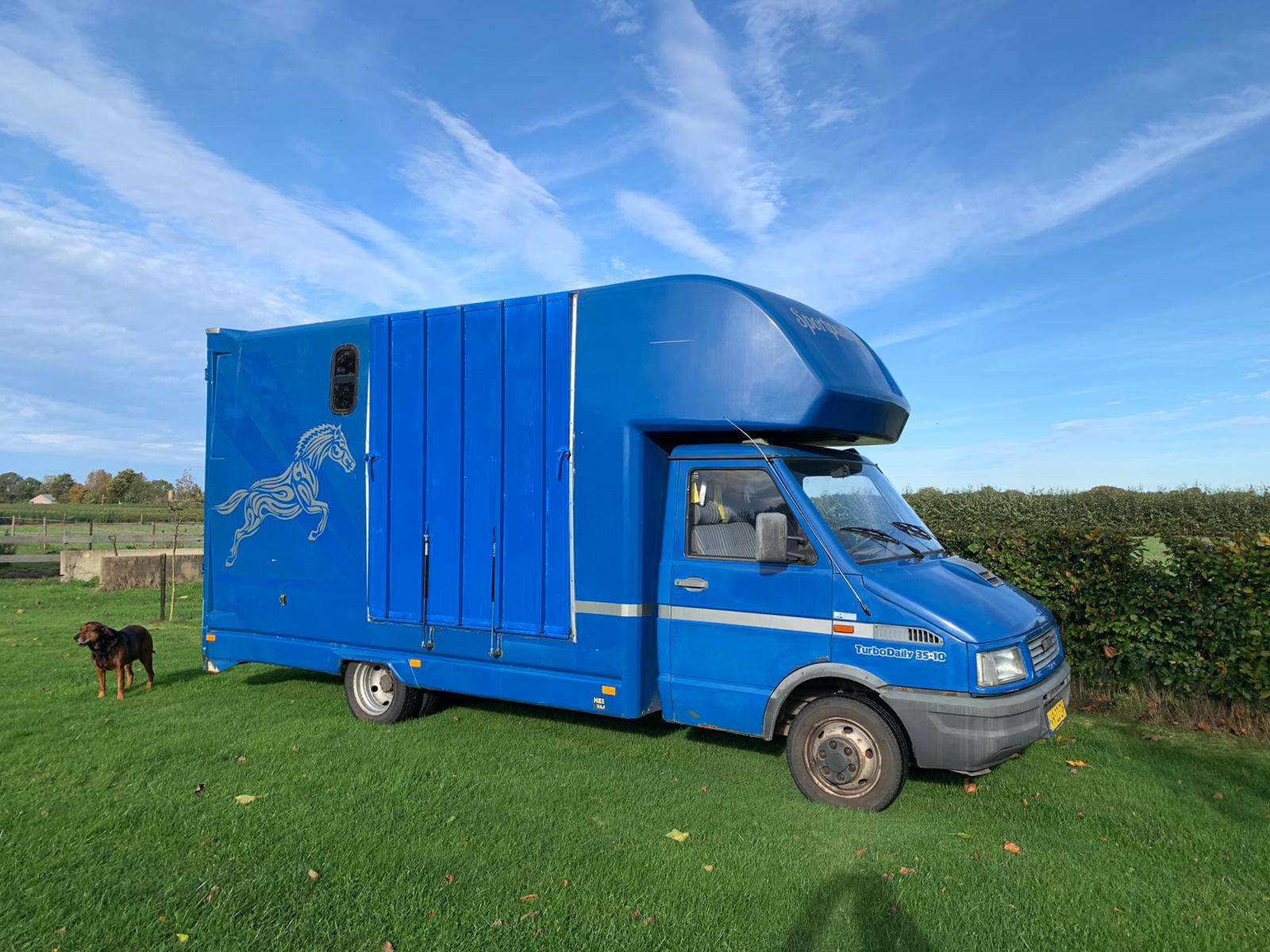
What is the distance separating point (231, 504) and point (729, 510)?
16.3 ft

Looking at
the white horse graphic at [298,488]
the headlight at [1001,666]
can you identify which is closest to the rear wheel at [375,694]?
the white horse graphic at [298,488]

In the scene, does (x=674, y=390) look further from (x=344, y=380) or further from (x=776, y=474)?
(x=344, y=380)

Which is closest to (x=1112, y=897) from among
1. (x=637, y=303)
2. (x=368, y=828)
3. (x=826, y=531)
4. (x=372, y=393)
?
(x=826, y=531)

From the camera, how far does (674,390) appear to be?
215 inches

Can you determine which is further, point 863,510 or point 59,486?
point 59,486

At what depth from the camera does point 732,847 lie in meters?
4.45

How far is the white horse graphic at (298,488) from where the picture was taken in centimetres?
693

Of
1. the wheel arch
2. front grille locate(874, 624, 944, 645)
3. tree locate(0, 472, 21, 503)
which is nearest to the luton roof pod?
the wheel arch

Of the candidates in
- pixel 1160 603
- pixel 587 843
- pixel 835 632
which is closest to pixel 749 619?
pixel 835 632

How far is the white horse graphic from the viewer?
6926 millimetres

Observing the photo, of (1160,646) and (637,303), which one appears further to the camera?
(1160,646)

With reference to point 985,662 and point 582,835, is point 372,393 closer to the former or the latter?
point 582,835

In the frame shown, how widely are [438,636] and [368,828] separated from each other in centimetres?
185

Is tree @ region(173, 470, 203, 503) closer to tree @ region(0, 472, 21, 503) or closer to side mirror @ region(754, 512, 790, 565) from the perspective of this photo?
side mirror @ region(754, 512, 790, 565)
